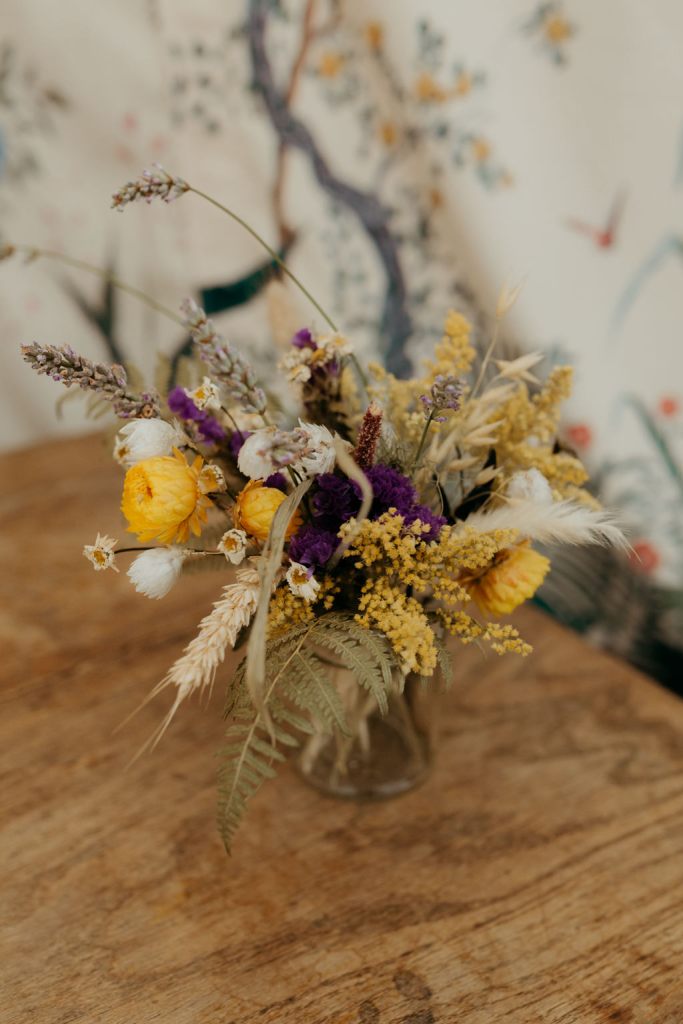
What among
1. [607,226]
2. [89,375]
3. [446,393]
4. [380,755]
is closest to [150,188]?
[89,375]

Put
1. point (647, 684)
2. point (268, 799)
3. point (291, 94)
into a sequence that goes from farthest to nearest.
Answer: point (291, 94), point (647, 684), point (268, 799)

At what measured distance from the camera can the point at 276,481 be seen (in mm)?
651

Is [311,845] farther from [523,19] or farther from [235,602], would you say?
[523,19]

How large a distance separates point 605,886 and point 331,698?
1.16 feet

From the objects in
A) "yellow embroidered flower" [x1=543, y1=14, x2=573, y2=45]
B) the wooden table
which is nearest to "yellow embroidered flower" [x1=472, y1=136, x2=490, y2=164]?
"yellow embroidered flower" [x1=543, y1=14, x2=573, y2=45]

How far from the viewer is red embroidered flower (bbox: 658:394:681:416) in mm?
1135

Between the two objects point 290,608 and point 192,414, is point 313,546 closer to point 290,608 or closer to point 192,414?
point 290,608

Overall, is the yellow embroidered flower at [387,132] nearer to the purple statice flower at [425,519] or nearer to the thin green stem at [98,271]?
the thin green stem at [98,271]

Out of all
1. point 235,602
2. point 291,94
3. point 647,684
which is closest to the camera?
point 235,602

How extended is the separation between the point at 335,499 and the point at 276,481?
59 mm

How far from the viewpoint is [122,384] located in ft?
1.98

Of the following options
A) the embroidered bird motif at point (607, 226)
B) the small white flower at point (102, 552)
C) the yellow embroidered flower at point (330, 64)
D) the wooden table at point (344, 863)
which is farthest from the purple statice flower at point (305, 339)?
the yellow embroidered flower at point (330, 64)

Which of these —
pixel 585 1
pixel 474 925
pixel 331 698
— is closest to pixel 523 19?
pixel 585 1

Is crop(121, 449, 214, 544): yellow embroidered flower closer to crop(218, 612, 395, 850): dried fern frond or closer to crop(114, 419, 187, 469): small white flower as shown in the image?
crop(114, 419, 187, 469): small white flower
